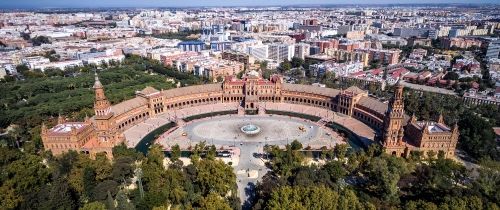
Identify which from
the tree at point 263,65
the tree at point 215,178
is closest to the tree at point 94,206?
the tree at point 215,178

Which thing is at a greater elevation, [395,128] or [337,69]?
[337,69]

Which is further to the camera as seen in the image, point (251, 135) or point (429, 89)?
point (429, 89)

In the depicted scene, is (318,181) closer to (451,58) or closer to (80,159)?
(80,159)

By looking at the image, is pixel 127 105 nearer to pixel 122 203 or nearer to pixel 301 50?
pixel 122 203

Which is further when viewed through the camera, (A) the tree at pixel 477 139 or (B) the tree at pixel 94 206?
(A) the tree at pixel 477 139

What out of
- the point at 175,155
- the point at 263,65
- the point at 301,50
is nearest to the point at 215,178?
the point at 175,155

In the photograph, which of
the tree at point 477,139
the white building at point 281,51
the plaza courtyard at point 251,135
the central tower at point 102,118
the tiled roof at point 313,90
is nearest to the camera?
the tree at point 477,139

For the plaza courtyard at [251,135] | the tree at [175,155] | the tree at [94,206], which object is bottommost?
the plaza courtyard at [251,135]

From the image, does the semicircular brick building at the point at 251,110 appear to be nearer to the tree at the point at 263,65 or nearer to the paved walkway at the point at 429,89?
the paved walkway at the point at 429,89

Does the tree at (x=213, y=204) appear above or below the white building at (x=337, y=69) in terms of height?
below
